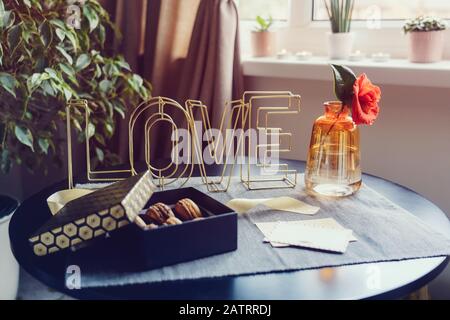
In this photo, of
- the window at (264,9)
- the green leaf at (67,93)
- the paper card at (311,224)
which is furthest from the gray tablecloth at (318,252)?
the window at (264,9)

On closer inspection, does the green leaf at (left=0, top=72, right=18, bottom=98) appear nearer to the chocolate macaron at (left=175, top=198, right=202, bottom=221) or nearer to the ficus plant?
the ficus plant

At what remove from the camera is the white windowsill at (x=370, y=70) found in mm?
1415

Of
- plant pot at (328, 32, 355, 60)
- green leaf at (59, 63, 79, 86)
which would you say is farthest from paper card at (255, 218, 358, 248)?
plant pot at (328, 32, 355, 60)

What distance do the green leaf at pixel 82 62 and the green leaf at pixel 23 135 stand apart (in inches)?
8.8

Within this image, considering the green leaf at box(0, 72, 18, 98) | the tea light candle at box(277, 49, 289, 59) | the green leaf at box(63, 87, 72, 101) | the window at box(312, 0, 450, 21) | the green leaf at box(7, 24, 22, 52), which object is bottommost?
the green leaf at box(63, 87, 72, 101)

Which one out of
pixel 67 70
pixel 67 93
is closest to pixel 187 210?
pixel 67 93

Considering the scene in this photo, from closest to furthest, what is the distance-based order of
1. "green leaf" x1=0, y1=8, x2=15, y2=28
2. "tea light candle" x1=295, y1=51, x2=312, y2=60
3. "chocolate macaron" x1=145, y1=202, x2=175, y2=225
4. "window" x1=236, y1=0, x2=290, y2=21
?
1. "chocolate macaron" x1=145, y1=202, x2=175, y2=225
2. "green leaf" x1=0, y1=8, x2=15, y2=28
3. "tea light candle" x1=295, y1=51, x2=312, y2=60
4. "window" x1=236, y1=0, x2=290, y2=21

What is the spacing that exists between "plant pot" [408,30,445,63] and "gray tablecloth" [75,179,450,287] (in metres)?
0.61

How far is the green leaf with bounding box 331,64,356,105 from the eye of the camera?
3.37 ft

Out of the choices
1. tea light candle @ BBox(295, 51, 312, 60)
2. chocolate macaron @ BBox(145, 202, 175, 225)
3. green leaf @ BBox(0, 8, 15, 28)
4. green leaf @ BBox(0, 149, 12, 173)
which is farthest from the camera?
tea light candle @ BBox(295, 51, 312, 60)

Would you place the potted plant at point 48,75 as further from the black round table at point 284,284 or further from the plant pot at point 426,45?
the plant pot at point 426,45

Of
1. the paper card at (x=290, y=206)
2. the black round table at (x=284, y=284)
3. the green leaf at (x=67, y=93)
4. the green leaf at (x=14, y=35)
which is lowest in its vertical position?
the black round table at (x=284, y=284)

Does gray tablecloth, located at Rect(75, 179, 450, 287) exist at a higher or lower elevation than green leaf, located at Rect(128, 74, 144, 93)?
lower

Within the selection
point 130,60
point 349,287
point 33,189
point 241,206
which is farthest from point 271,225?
point 33,189
